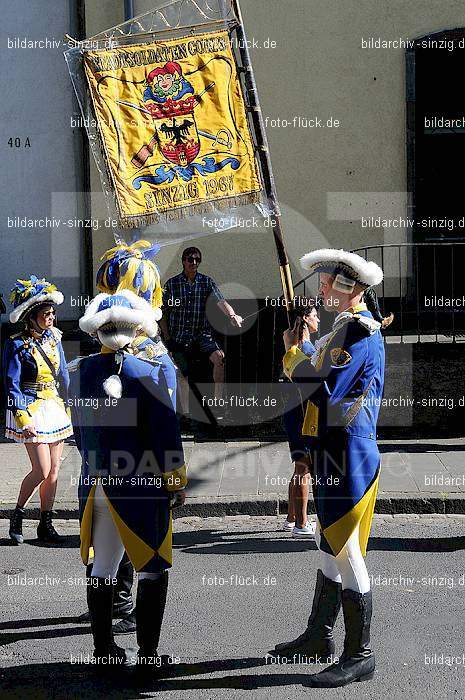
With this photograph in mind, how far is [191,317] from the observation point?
35.6 ft

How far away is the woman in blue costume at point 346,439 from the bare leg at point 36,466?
274cm

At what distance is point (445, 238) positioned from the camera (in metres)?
12.6

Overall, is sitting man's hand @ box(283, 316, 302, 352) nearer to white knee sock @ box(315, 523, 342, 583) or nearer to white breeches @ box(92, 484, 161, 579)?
white knee sock @ box(315, 523, 342, 583)

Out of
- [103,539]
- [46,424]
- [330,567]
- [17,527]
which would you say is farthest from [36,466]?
[330,567]

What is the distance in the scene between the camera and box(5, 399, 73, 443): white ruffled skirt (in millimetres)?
7477

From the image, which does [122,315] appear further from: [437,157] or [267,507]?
[437,157]

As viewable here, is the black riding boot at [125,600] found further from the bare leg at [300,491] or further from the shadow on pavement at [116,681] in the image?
the bare leg at [300,491]

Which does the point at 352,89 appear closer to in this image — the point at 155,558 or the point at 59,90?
the point at 59,90

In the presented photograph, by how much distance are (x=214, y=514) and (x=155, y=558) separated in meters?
3.42

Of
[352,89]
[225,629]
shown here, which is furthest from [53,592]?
[352,89]

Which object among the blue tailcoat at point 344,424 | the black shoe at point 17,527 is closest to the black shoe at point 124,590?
the blue tailcoat at point 344,424

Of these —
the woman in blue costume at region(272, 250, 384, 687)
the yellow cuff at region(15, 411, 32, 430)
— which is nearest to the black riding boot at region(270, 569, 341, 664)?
the woman in blue costume at region(272, 250, 384, 687)

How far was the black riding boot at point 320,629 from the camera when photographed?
5352mm

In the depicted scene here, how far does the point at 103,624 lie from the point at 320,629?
3.52 ft
